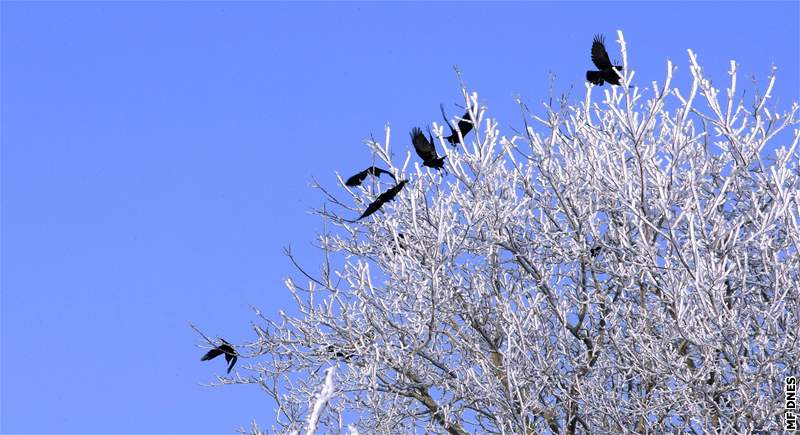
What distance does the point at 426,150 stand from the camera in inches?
397

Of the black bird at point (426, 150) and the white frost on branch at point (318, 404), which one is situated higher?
the black bird at point (426, 150)

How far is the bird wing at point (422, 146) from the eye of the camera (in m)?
9.86

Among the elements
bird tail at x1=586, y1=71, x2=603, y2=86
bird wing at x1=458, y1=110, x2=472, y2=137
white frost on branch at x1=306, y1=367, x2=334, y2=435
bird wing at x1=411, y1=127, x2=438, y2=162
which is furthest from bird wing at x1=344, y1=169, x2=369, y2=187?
white frost on branch at x1=306, y1=367, x2=334, y2=435

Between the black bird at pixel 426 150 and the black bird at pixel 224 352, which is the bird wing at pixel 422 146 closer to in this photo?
the black bird at pixel 426 150

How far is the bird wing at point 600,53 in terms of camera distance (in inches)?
337

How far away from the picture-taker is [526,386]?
9.60 m

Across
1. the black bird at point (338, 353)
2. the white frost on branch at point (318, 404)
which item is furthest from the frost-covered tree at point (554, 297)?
the white frost on branch at point (318, 404)

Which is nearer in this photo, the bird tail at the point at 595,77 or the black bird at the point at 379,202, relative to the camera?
the bird tail at the point at 595,77

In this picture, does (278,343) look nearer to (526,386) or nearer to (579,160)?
(526,386)

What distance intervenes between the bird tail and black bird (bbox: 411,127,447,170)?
171cm

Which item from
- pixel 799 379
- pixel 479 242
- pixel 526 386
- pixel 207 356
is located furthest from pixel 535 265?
pixel 207 356

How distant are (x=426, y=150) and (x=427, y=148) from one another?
0.04 meters

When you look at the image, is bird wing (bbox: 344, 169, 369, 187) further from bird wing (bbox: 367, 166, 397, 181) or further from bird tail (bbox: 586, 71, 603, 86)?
bird tail (bbox: 586, 71, 603, 86)

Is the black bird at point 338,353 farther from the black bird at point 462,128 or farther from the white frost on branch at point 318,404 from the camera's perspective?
the white frost on branch at point 318,404
